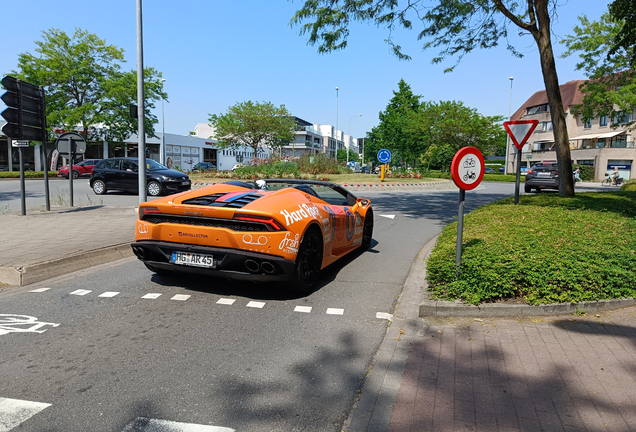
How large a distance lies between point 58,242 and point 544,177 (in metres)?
22.3

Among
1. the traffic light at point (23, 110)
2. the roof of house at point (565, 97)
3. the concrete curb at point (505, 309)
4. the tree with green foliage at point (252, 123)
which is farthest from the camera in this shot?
the roof of house at point (565, 97)

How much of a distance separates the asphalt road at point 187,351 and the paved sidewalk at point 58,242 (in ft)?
1.11

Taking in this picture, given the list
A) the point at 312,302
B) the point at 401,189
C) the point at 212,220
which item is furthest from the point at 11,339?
the point at 401,189

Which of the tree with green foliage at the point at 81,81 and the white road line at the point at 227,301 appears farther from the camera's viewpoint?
the tree with green foliage at the point at 81,81

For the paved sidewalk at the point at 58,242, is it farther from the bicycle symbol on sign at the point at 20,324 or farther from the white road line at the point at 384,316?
the white road line at the point at 384,316

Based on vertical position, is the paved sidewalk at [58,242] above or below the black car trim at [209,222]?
below

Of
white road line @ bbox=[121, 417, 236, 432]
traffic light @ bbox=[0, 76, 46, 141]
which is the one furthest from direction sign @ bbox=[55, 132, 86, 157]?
white road line @ bbox=[121, 417, 236, 432]

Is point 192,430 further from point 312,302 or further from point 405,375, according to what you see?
point 312,302

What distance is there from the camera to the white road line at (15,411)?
2570 millimetres

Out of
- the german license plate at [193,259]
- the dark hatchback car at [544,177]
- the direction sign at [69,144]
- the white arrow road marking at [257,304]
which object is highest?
the direction sign at [69,144]

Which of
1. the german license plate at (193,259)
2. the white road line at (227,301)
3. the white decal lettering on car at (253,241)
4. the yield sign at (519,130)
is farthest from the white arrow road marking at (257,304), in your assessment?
the yield sign at (519,130)

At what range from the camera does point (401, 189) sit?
25.8 m

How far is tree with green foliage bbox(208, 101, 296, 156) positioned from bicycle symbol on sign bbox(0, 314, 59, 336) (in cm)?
4275

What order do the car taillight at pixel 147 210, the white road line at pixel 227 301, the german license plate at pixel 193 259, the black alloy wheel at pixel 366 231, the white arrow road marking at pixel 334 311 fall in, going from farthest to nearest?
the black alloy wheel at pixel 366 231, the car taillight at pixel 147 210, the white road line at pixel 227 301, the german license plate at pixel 193 259, the white arrow road marking at pixel 334 311
